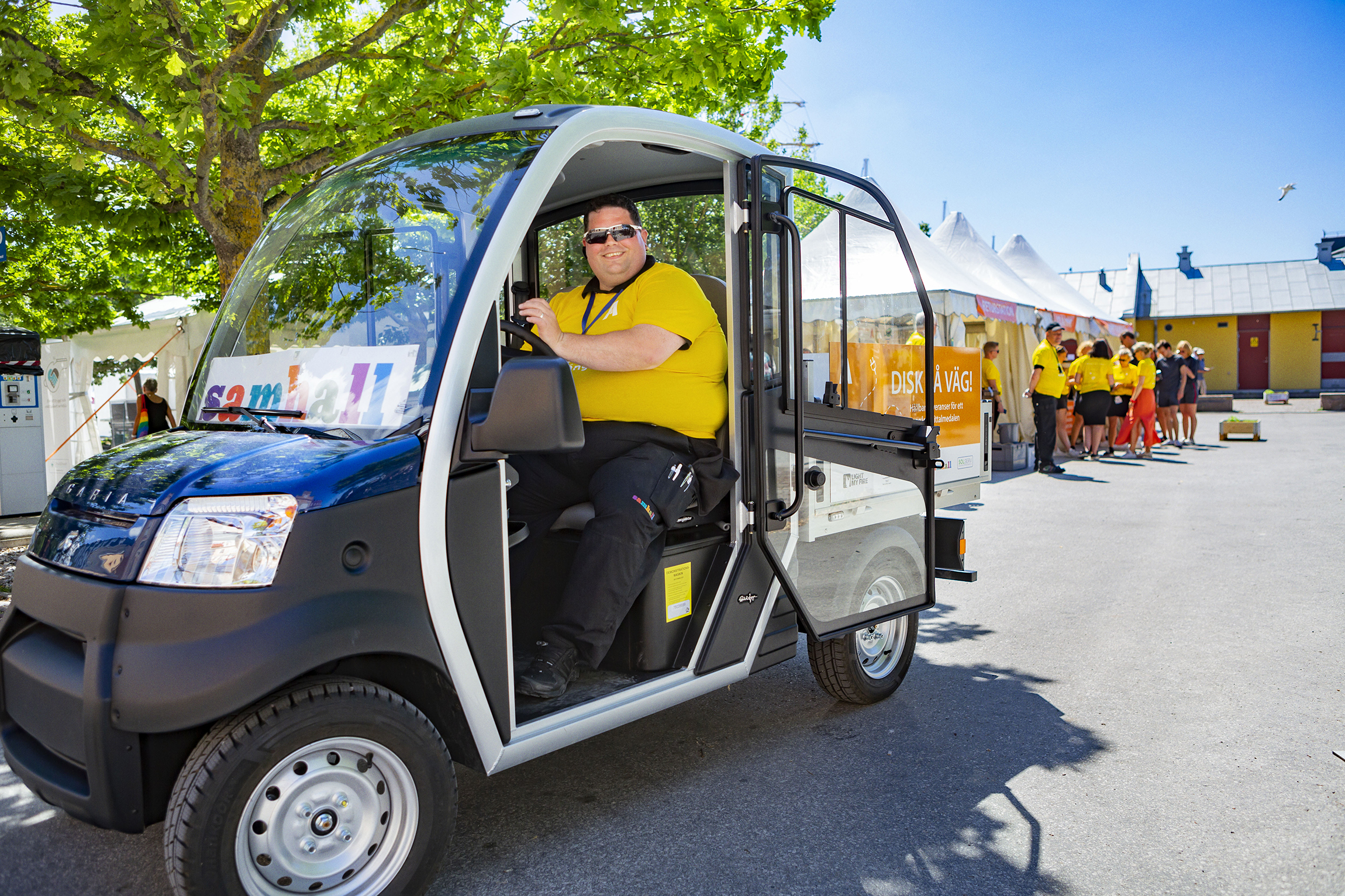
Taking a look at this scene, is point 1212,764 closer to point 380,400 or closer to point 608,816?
point 608,816

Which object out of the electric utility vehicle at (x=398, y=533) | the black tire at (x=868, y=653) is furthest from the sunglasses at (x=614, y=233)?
the black tire at (x=868, y=653)

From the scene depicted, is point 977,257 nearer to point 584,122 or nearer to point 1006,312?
point 1006,312

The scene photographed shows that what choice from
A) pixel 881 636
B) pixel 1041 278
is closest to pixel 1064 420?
pixel 1041 278

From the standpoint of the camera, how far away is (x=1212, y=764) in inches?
140

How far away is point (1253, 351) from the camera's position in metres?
45.7

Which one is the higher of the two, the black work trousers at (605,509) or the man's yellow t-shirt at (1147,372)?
the man's yellow t-shirt at (1147,372)

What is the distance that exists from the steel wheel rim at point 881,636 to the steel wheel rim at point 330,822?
2.15 meters

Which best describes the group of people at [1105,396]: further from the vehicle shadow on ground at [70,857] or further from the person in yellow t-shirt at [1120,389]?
the vehicle shadow on ground at [70,857]

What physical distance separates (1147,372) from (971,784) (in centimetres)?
1449

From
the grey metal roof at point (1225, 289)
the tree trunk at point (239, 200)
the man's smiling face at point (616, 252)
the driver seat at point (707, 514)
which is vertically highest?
the grey metal roof at point (1225, 289)

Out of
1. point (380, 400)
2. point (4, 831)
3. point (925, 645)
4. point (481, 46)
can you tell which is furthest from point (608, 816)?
point (481, 46)

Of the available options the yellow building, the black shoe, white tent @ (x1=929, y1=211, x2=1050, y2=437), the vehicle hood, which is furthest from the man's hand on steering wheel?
the yellow building

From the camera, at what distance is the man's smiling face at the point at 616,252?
11.5 ft

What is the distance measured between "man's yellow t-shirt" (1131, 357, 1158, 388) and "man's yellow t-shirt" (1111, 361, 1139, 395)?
0.24 feet
